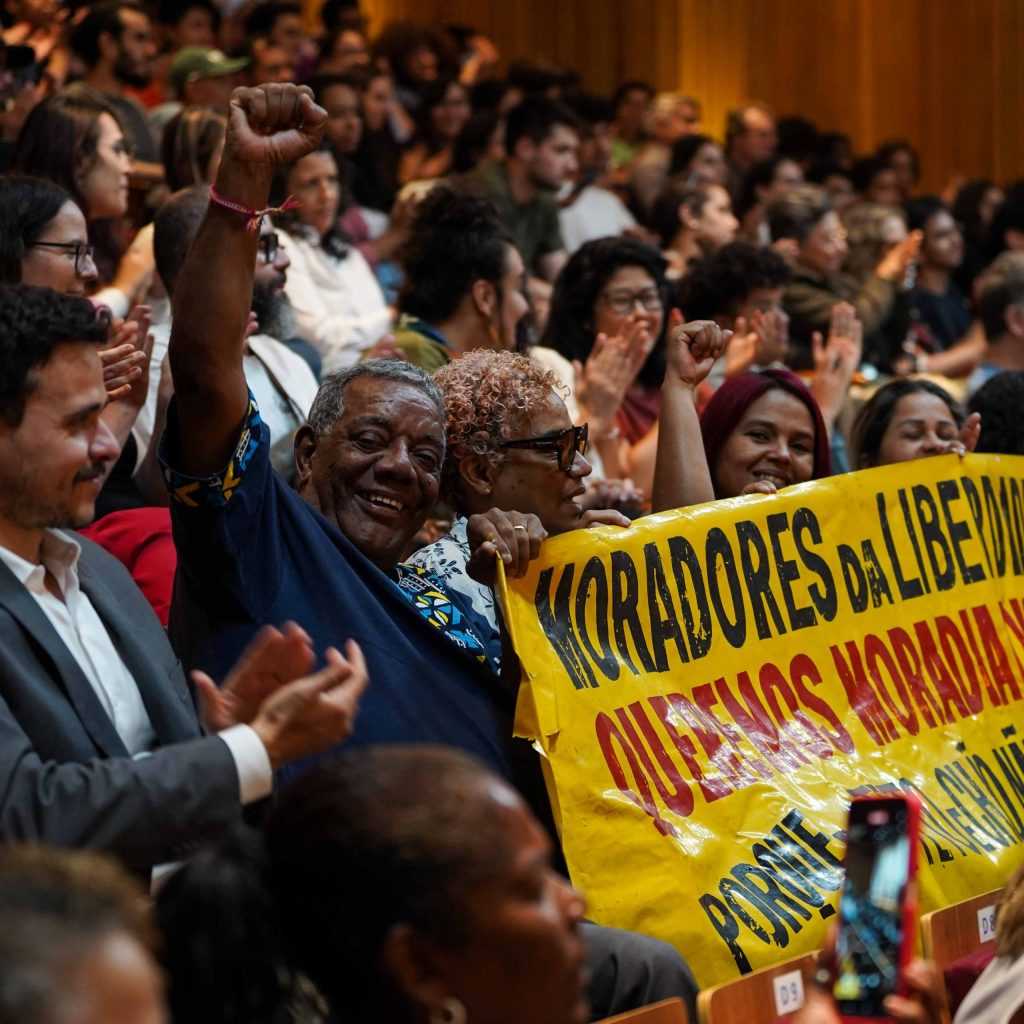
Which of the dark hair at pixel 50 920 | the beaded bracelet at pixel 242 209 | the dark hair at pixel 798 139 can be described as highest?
the dark hair at pixel 798 139

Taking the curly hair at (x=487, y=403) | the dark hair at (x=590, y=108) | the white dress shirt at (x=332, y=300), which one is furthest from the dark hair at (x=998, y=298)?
the dark hair at (x=590, y=108)

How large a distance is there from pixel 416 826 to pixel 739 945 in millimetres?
1343

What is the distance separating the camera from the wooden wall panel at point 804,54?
1239cm

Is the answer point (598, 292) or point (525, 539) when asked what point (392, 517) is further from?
point (598, 292)

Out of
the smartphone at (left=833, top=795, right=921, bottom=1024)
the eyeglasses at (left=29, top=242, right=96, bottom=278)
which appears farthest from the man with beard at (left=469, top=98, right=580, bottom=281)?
the smartphone at (left=833, top=795, right=921, bottom=1024)

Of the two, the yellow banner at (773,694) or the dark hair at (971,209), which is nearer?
the yellow banner at (773,694)

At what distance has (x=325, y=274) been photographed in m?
5.56

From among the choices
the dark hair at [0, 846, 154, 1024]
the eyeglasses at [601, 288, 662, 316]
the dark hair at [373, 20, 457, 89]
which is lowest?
the dark hair at [0, 846, 154, 1024]

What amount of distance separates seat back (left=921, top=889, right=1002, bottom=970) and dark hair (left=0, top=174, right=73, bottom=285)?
2.18m

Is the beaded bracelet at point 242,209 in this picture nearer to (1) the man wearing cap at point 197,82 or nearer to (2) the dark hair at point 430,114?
(1) the man wearing cap at point 197,82

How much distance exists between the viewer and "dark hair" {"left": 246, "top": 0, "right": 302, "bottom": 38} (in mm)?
9453

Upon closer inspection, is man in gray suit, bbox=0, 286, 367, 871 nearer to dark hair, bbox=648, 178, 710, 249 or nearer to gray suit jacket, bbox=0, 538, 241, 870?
gray suit jacket, bbox=0, 538, 241, 870

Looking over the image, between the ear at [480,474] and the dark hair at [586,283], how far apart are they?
6.18ft

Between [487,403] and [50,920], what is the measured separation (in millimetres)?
→ 2068
